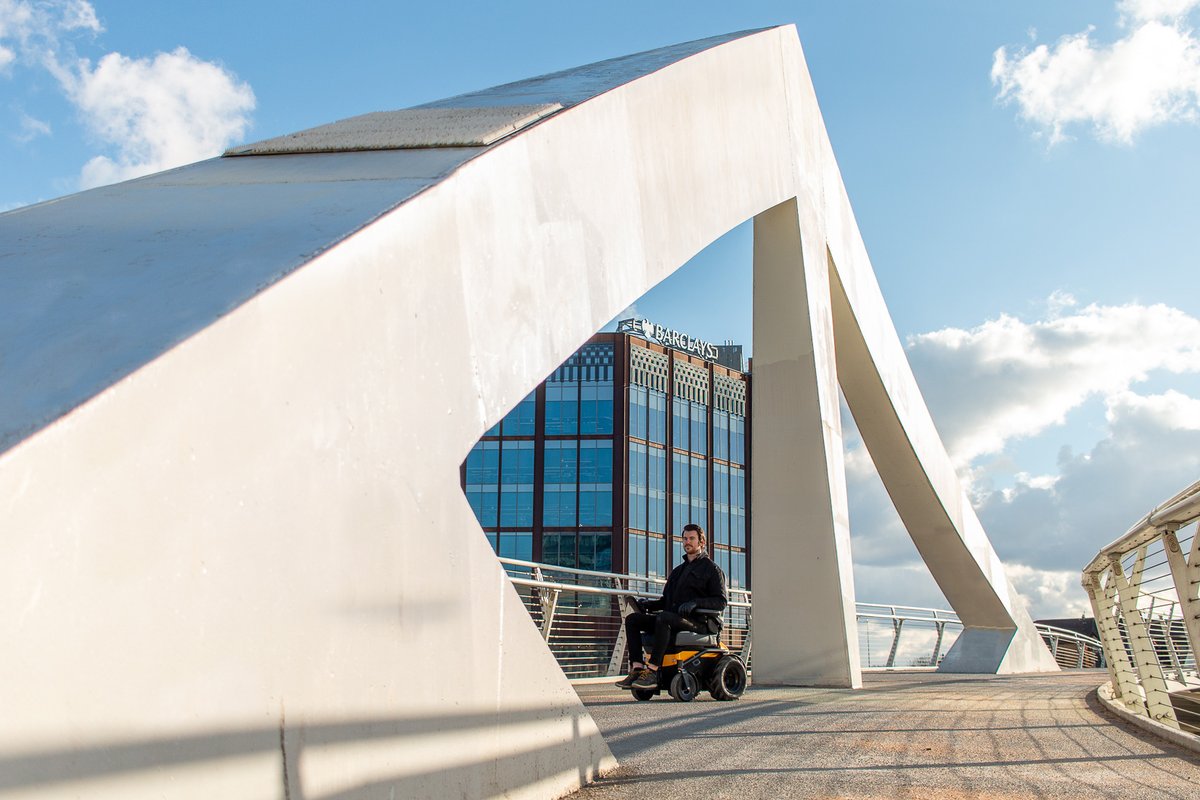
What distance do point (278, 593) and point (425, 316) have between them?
1011mm

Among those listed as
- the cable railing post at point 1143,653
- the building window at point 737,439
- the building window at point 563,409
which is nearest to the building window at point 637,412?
the building window at point 563,409

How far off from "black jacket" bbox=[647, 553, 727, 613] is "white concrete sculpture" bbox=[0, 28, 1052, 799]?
334cm

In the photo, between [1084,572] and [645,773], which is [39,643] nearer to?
[645,773]

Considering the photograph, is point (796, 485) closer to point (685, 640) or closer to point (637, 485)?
point (685, 640)

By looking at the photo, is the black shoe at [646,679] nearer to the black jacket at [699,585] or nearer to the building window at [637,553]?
the black jacket at [699,585]

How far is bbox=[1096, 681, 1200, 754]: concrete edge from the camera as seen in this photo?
17.4 ft

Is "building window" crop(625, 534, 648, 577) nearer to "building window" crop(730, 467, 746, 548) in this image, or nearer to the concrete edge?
"building window" crop(730, 467, 746, 548)

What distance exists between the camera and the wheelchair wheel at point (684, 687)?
790 centimetres

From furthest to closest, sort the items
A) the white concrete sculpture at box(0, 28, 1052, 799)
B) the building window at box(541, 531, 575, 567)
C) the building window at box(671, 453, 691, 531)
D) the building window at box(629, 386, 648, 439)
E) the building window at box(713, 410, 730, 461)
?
the building window at box(713, 410, 730, 461) < the building window at box(671, 453, 691, 531) < the building window at box(629, 386, 648, 439) < the building window at box(541, 531, 575, 567) < the white concrete sculpture at box(0, 28, 1052, 799)

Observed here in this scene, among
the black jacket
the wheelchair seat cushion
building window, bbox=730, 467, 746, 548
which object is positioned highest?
building window, bbox=730, 467, 746, 548

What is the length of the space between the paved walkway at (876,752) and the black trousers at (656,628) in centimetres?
33

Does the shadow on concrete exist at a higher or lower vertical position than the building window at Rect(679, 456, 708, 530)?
lower

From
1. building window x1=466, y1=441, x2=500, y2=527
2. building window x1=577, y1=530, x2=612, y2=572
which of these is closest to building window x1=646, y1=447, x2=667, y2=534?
building window x1=577, y1=530, x2=612, y2=572

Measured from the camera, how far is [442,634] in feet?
10.3
